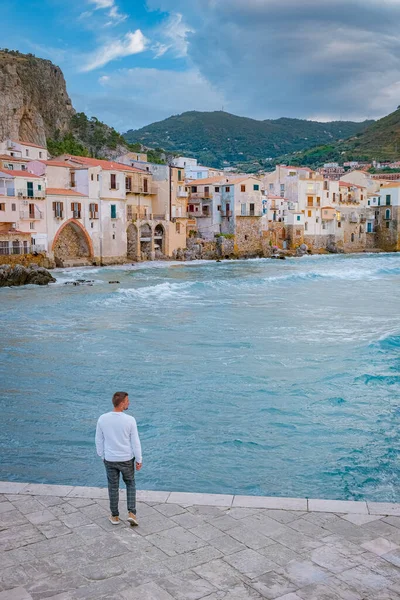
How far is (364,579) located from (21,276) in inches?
1436

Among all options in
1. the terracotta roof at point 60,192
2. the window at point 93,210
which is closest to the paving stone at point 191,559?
the terracotta roof at point 60,192

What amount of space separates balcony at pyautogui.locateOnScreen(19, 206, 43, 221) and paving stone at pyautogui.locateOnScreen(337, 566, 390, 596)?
43724 mm

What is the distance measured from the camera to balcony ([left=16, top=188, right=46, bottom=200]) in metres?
44.9

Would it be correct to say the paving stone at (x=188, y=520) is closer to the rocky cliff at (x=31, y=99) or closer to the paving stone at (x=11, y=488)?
the paving stone at (x=11, y=488)

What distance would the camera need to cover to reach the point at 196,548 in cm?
544

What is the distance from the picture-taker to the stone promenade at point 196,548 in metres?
4.78

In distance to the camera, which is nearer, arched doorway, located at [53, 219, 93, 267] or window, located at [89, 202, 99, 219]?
arched doorway, located at [53, 219, 93, 267]

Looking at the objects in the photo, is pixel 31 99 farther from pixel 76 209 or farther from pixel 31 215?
pixel 31 215

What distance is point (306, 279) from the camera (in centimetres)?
4350

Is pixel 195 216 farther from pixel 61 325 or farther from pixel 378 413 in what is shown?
pixel 378 413

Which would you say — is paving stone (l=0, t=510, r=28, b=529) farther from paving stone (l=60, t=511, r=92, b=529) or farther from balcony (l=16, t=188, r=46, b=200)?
balcony (l=16, t=188, r=46, b=200)

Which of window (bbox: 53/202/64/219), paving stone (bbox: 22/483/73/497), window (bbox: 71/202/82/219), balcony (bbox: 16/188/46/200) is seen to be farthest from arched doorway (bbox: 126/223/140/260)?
paving stone (bbox: 22/483/73/497)

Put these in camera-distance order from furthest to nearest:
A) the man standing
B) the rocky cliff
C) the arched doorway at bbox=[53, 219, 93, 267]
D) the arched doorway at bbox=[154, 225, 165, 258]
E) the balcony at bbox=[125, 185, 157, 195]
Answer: the rocky cliff
the arched doorway at bbox=[154, 225, 165, 258]
the balcony at bbox=[125, 185, 157, 195]
the arched doorway at bbox=[53, 219, 93, 267]
the man standing

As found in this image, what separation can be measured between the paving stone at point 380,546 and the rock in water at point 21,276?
3501 cm
